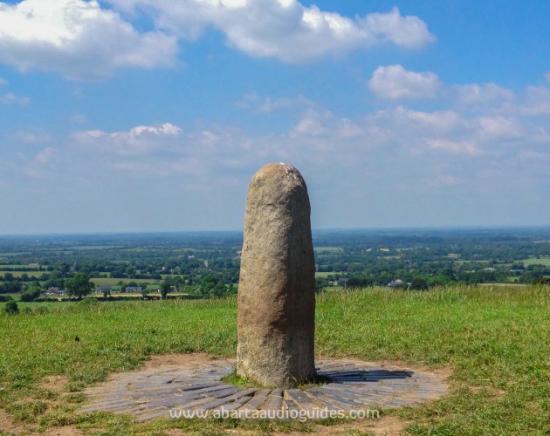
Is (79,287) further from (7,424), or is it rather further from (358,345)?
(7,424)

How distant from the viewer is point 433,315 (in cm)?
1477

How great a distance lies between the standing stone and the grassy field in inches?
66.6

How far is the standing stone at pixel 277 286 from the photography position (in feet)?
28.1

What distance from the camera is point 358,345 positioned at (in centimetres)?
1171

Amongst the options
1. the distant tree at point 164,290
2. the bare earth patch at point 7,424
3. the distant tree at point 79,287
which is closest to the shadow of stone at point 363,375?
the bare earth patch at point 7,424

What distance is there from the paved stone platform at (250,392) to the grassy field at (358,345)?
1.01ft

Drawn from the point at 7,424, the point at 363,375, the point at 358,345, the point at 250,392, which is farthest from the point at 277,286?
the point at 358,345

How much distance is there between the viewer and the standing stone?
8555mm

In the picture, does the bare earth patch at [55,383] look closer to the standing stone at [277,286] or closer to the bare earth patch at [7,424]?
the bare earth patch at [7,424]

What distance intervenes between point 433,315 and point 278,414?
829 centimetres

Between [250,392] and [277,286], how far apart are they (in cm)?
133

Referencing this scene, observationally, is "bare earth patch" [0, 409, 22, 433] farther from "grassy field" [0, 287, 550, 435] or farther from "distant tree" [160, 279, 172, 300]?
"distant tree" [160, 279, 172, 300]

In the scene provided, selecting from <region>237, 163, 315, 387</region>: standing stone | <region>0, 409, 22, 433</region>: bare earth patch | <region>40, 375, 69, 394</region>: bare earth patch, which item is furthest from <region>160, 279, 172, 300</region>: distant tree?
<region>0, 409, 22, 433</region>: bare earth patch

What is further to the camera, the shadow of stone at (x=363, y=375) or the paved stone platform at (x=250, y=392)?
the shadow of stone at (x=363, y=375)
